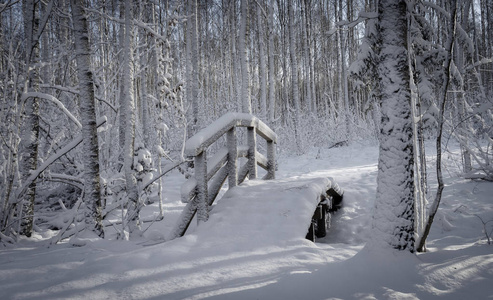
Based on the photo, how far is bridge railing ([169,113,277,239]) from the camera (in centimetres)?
341

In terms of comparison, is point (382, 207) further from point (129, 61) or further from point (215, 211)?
point (129, 61)

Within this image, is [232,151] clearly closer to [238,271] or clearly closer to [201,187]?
[201,187]

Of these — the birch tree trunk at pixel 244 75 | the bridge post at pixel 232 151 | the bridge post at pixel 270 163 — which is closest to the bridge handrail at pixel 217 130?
the bridge post at pixel 232 151

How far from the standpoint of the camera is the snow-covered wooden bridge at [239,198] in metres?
3.28

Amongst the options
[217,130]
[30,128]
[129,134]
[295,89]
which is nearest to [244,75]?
[295,89]

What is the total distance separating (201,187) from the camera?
348cm

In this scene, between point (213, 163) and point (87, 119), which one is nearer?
point (87, 119)

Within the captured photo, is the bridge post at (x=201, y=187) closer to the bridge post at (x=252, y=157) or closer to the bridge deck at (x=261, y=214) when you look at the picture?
the bridge deck at (x=261, y=214)

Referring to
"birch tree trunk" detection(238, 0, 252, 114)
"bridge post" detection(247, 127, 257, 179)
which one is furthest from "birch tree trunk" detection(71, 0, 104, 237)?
"birch tree trunk" detection(238, 0, 252, 114)

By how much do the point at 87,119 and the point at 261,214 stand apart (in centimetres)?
241

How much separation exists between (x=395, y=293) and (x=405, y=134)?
4.38ft

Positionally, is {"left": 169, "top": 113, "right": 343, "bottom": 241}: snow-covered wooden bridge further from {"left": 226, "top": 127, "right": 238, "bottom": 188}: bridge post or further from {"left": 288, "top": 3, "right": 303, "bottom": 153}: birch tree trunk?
{"left": 288, "top": 3, "right": 303, "bottom": 153}: birch tree trunk

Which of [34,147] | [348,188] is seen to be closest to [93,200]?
[34,147]

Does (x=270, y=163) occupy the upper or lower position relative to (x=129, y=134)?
lower
